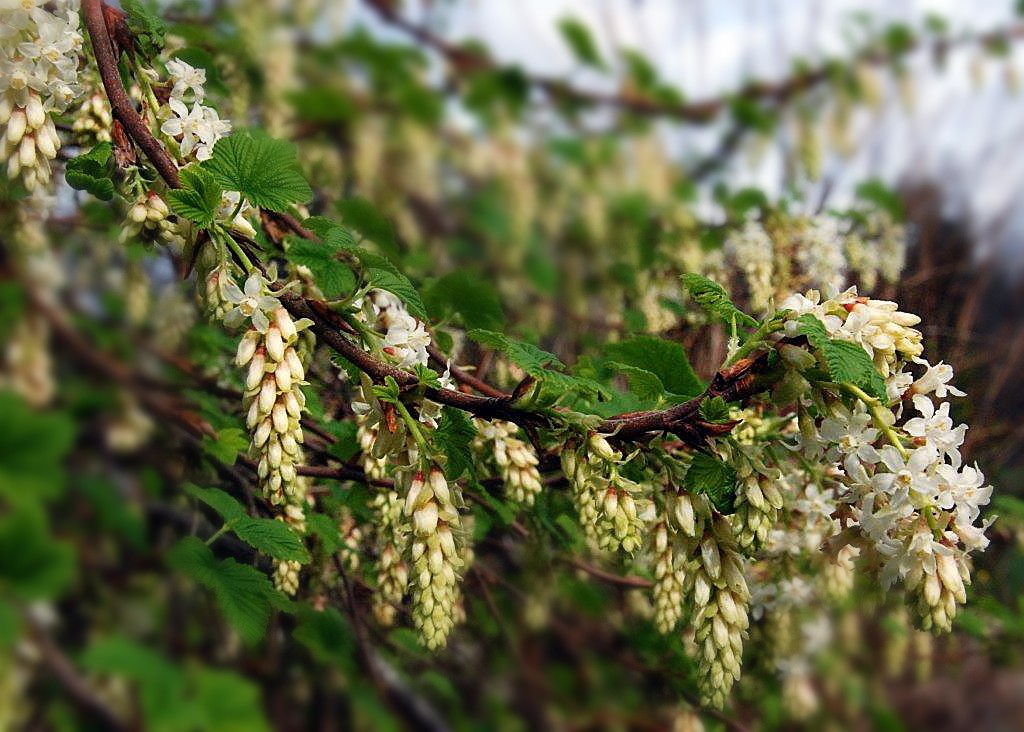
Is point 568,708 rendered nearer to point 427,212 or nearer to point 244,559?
point 244,559

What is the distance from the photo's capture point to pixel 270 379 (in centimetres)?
71

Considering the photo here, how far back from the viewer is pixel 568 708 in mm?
2971

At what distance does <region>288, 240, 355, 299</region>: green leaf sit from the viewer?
821 mm

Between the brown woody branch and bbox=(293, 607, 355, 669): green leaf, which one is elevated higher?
the brown woody branch

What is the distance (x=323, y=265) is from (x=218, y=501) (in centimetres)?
46

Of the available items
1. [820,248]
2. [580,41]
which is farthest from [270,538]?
[580,41]

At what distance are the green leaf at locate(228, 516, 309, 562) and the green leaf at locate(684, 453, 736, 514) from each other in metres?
0.58

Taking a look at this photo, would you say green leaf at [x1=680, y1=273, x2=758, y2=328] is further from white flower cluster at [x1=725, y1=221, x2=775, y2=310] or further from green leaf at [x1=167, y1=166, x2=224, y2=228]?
white flower cluster at [x1=725, y1=221, x2=775, y2=310]

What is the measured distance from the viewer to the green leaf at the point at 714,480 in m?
0.69

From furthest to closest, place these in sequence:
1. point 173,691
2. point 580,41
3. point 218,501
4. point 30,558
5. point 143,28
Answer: point 580,41
point 218,501
point 143,28
point 173,691
point 30,558

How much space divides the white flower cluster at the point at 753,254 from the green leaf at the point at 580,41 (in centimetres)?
148

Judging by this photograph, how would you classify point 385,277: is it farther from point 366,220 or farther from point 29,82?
point 366,220

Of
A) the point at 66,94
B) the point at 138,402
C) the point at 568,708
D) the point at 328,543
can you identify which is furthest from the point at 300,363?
the point at 568,708

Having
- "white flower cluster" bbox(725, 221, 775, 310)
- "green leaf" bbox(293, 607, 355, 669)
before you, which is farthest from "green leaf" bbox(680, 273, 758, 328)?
"white flower cluster" bbox(725, 221, 775, 310)
